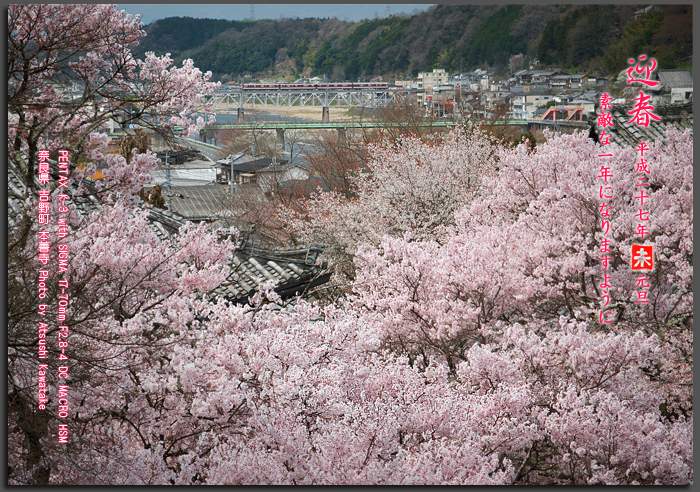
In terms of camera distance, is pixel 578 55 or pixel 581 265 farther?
pixel 578 55

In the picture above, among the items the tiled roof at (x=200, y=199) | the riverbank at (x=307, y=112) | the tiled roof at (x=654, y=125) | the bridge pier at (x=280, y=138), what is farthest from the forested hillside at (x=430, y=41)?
the bridge pier at (x=280, y=138)

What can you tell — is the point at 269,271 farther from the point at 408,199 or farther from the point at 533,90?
the point at 533,90

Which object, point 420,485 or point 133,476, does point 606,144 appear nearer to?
point 420,485

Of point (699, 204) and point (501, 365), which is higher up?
point (699, 204)

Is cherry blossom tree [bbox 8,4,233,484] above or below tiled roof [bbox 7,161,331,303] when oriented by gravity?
above

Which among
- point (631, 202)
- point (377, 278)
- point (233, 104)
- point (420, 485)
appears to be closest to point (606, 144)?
point (631, 202)

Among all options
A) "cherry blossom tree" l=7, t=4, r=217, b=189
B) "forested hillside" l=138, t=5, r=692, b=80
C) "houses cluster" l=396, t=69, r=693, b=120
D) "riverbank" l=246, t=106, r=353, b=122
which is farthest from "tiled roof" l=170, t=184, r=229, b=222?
"cherry blossom tree" l=7, t=4, r=217, b=189

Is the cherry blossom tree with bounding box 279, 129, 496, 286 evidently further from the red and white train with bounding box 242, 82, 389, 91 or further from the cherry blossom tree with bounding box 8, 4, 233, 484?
the cherry blossom tree with bounding box 8, 4, 233, 484

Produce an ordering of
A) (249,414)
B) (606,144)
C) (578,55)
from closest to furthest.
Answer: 1. (249,414)
2. (606,144)
3. (578,55)
